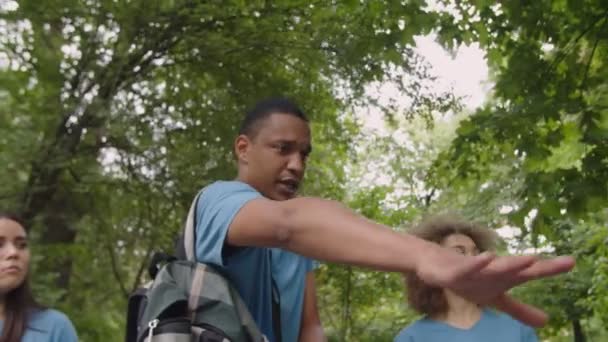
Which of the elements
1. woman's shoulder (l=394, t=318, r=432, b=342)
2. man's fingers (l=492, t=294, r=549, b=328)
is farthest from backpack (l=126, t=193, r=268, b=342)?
woman's shoulder (l=394, t=318, r=432, b=342)

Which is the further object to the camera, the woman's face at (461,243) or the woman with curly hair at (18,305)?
the woman's face at (461,243)

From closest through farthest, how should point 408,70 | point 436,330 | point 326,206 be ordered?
point 326,206
point 436,330
point 408,70

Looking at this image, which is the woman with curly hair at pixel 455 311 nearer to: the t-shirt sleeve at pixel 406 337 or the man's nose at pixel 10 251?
the t-shirt sleeve at pixel 406 337

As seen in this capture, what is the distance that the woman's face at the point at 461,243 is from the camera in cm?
347

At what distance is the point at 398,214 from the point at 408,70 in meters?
3.30

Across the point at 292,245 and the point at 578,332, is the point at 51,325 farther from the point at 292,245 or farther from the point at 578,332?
the point at 578,332

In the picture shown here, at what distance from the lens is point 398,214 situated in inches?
399

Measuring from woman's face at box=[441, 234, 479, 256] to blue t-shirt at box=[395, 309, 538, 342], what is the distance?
29 cm

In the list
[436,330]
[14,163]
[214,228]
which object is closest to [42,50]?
[14,163]

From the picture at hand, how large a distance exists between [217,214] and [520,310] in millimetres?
631

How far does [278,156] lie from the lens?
1.96 m

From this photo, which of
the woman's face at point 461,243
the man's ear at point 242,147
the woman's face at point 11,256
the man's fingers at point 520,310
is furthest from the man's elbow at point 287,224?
the woman's face at point 461,243

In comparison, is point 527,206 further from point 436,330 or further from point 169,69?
point 169,69

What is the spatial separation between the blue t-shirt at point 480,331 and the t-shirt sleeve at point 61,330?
1.36 meters
